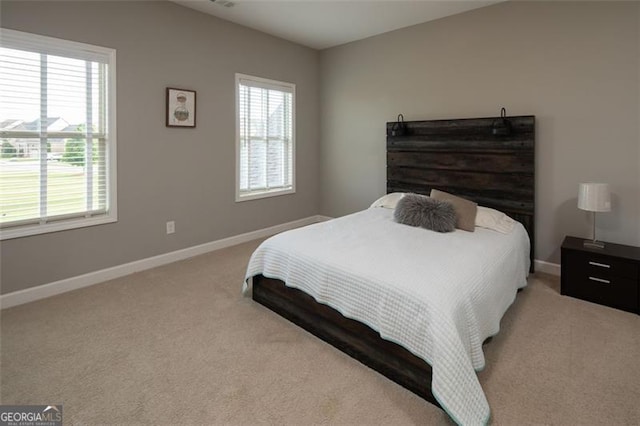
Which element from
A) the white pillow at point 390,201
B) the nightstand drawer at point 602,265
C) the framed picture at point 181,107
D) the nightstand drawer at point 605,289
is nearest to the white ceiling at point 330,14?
the framed picture at point 181,107

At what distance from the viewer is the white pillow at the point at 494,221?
3.07 meters

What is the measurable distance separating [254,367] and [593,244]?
2.89m

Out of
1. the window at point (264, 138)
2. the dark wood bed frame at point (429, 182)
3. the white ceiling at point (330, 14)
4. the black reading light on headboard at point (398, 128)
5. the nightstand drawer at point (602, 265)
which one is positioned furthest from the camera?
the window at point (264, 138)

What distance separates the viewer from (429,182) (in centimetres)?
406

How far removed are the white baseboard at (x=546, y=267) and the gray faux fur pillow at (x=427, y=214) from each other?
1215 mm

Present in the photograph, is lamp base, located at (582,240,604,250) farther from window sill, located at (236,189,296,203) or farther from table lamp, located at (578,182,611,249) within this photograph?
window sill, located at (236,189,296,203)

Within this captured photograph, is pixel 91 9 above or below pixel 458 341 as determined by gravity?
above

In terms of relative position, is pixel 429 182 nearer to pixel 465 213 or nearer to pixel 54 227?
pixel 465 213

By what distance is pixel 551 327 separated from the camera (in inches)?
97.0

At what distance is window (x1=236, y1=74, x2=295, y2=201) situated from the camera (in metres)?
4.42

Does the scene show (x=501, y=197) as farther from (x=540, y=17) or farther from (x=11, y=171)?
(x=11, y=171)

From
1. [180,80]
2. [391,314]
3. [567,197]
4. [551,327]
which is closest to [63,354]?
[391,314]

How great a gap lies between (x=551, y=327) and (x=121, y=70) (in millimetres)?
4145

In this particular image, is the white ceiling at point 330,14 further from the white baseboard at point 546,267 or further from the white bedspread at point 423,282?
the white baseboard at point 546,267
